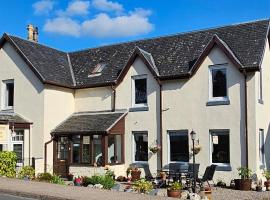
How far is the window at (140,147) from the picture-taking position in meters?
23.8

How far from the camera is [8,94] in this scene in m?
27.2

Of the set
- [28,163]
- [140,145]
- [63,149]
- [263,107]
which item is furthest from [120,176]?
[263,107]

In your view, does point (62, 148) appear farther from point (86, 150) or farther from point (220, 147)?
point (220, 147)

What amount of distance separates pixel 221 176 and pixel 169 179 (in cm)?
285

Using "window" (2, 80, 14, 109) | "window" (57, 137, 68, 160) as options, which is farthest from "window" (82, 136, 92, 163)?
"window" (2, 80, 14, 109)

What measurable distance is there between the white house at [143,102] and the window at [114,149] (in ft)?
0.18

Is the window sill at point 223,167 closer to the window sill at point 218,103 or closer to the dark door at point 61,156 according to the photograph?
the window sill at point 218,103

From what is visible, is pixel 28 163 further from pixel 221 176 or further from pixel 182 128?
pixel 221 176

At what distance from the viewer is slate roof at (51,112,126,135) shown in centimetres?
2344

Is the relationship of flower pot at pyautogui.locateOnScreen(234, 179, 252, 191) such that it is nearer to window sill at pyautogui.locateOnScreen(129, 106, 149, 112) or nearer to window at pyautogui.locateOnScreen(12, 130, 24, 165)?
window sill at pyautogui.locateOnScreen(129, 106, 149, 112)

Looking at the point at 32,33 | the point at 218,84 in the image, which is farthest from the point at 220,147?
the point at 32,33

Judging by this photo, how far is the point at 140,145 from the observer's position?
24062 millimetres

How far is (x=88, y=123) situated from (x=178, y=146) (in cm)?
533

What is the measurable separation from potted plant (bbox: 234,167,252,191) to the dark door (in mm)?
9925
